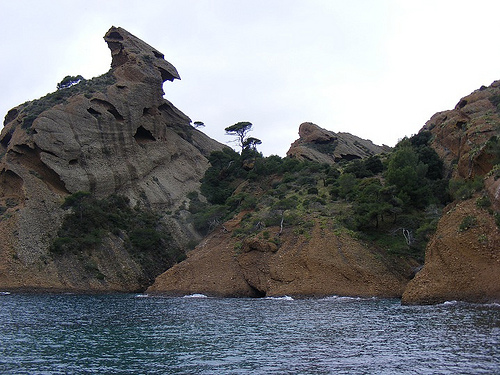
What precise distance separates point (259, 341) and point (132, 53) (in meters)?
81.2

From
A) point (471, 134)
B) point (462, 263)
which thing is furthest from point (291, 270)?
point (471, 134)

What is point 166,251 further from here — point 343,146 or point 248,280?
point 343,146

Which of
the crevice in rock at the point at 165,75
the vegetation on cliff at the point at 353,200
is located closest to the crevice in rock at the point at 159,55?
the crevice in rock at the point at 165,75

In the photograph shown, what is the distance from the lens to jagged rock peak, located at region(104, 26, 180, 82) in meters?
92.4

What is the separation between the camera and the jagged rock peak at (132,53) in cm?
9244

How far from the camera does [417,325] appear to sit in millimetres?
22719

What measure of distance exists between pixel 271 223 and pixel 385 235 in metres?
12.5

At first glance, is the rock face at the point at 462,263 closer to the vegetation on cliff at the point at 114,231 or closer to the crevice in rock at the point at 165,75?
the vegetation on cliff at the point at 114,231

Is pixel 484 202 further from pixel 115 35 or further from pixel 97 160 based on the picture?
pixel 115 35

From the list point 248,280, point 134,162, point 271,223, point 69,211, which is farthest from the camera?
point 134,162

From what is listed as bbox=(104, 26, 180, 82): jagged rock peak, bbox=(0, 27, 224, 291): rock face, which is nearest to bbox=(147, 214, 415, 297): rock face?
bbox=(0, 27, 224, 291): rock face

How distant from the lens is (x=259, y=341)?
20.3 metres

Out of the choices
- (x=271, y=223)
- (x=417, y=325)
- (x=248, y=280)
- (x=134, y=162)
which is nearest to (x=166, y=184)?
(x=134, y=162)

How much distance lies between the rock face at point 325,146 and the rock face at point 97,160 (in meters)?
19.3
